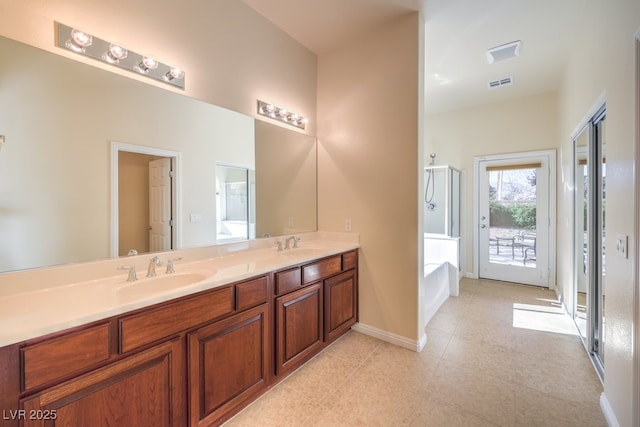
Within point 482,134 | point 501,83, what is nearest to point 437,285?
point 482,134

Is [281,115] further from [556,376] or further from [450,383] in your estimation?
→ [556,376]

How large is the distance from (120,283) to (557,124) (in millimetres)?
5332

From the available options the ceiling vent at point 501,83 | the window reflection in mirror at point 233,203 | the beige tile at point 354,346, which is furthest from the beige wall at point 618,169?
the window reflection in mirror at point 233,203

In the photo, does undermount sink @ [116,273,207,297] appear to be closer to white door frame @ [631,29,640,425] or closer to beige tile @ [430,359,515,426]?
beige tile @ [430,359,515,426]

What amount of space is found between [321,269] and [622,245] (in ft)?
5.90

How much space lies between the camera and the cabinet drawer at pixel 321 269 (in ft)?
7.09

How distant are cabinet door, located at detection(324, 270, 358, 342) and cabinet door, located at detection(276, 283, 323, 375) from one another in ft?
0.34

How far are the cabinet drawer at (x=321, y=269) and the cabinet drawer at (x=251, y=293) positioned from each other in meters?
0.40

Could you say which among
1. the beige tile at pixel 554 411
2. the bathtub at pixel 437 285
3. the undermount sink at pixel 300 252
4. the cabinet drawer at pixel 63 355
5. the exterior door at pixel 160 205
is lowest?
the beige tile at pixel 554 411

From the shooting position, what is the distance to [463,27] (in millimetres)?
2619

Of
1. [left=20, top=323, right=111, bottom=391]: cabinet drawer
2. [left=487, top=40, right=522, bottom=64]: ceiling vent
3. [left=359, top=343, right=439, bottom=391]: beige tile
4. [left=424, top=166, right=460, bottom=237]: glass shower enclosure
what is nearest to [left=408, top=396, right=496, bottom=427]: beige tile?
[left=359, top=343, right=439, bottom=391]: beige tile

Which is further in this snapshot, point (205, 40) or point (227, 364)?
point (205, 40)

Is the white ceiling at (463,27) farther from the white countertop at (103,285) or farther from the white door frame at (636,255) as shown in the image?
the white countertop at (103,285)

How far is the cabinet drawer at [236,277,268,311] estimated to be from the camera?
64.8 inches
